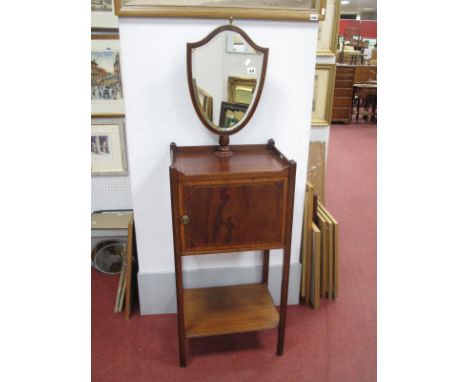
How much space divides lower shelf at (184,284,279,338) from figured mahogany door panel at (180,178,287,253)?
43 cm

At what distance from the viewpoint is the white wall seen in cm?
→ 173

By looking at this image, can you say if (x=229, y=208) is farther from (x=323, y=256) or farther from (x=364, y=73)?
(x=364, y=73)

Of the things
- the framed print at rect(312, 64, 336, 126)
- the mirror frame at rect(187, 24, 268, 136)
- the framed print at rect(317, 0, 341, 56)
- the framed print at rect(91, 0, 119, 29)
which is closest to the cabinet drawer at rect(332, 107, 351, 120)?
the framed print at rect(312, 64, 336, 126)

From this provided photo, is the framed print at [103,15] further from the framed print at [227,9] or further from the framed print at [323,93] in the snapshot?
the framed print at [323,93]

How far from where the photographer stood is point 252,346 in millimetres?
1966

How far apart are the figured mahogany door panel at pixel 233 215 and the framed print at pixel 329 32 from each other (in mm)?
1853

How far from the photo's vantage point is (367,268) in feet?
8.76

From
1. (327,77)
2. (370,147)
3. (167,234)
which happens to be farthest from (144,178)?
(370,147)

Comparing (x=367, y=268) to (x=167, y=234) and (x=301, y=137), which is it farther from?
(x=167, y=234)

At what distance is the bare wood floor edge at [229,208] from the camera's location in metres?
1.57

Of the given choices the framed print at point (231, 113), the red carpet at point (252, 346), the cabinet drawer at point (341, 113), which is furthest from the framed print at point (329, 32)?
the cabinet drawer at point (341, 113)

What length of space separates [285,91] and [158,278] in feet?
3.86

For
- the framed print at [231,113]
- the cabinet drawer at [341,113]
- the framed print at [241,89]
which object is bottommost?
the cabinet drawer at [341,113]

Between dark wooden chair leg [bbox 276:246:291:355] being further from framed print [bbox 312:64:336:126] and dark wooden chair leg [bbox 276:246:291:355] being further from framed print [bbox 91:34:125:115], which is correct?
framed print [bbox 312:64:336:126]
